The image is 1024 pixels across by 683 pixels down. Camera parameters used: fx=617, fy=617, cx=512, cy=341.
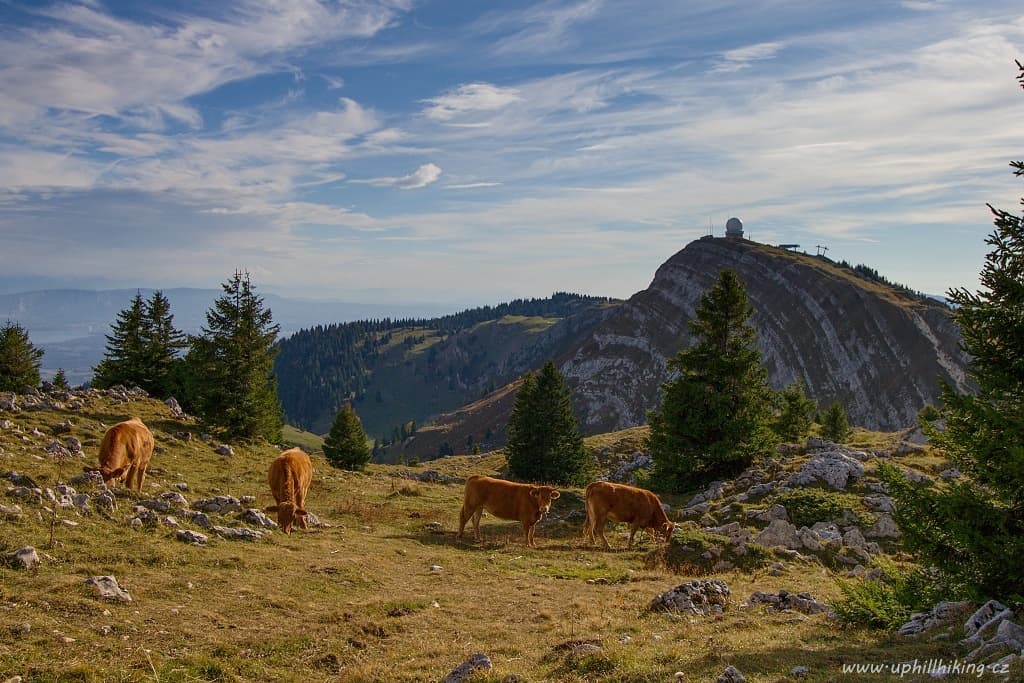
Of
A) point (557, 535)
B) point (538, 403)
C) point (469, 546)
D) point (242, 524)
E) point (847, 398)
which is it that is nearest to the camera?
point (242, 524)

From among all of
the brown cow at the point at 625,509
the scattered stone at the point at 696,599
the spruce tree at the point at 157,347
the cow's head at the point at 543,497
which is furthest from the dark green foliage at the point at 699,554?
the spruce tree at the point at 157,347

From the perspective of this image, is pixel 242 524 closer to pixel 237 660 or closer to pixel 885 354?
pixel 237 660

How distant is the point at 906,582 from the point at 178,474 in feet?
83.2

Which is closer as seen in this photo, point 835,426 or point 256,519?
point 256,519

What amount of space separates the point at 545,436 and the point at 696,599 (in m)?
32.5

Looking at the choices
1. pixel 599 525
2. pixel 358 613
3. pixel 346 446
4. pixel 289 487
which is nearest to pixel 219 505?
pixel 289 487

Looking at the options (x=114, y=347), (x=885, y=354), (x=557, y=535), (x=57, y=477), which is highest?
(x=885, y=354)

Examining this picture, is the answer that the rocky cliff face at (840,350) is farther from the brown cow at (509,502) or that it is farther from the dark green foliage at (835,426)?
the brown cow at (509,502)

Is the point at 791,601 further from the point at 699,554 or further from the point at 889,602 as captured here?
the point at 699,554

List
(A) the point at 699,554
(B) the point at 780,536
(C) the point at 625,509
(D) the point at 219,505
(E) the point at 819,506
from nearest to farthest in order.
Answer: (D) the point at 219,505
(A) the point at 699,554
(B) the point at 780,536
(C) the point at 625,509
(E) the point at 819,506

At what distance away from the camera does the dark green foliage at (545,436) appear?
46.2 m

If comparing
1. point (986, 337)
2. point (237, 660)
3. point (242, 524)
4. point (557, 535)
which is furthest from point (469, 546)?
point (986, 337)

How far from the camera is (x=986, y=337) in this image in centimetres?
1127

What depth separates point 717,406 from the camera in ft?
107
